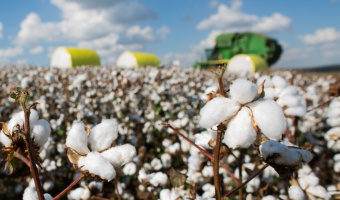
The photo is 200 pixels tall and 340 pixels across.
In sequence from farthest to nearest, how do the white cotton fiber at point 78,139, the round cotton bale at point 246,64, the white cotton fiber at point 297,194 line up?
the round cotton bale at point 246,64 → the white cotton fiber at point 297,194 → the white cotton fiber at point 78,139

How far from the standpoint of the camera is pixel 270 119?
75 cm

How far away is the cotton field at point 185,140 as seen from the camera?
2.64 ft

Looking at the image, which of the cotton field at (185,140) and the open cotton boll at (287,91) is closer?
the cotton field at (185,140)

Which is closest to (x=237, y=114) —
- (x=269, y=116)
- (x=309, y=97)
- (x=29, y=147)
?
(x=269, y=116)

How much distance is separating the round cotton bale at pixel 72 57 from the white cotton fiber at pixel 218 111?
17325mm

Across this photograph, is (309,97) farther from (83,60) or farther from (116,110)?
(83,60)

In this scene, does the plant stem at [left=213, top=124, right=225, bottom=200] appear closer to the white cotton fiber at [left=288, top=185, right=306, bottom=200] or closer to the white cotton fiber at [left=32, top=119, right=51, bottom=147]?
the white cotton fiber at [left=32, top=119, right=51, bottom=147]

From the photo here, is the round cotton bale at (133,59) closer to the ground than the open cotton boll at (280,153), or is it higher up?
higher up

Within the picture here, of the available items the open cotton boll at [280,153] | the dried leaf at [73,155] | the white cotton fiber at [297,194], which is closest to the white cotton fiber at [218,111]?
the open cotton boll at [280,153]

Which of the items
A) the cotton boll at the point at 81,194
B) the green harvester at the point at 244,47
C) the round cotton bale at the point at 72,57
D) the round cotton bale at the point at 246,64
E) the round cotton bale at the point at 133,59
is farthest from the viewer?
the green harvester at the point at 244,47

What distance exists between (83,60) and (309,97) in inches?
599

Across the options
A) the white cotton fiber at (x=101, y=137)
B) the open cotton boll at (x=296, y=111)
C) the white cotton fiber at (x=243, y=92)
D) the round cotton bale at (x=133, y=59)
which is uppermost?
the round cotton bale at (x=133, y=59)

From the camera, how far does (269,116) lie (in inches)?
29.6

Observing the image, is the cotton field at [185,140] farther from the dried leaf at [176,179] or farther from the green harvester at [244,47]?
the green harvester at [244,47]
